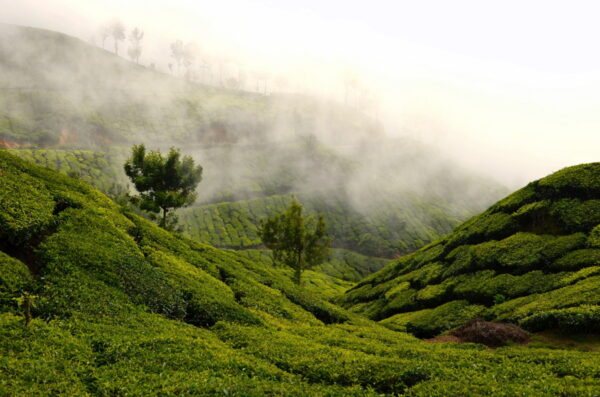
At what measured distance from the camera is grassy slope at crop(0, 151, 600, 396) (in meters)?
14.4

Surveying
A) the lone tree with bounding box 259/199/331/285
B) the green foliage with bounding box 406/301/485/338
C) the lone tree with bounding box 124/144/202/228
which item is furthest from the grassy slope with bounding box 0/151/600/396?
the lone tree with bounding box 259/199/331/285

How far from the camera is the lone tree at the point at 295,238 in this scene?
241ft

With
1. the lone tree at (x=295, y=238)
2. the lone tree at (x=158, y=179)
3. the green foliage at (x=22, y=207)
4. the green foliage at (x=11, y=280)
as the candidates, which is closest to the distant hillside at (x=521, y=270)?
the lone tree at (x=295, y=238)

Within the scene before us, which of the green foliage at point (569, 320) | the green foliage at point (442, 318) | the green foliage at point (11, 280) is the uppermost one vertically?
the green foliage at point (11, 280)

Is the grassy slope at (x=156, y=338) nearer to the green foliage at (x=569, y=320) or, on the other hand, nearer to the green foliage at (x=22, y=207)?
the green foliage at (x=22, y=207)

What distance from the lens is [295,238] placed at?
7388 cm

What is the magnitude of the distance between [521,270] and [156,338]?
40796 millimetres

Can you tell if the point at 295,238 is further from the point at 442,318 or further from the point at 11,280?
the point at 11,280

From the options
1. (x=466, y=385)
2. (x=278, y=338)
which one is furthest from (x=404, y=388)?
(x=278, y=338)

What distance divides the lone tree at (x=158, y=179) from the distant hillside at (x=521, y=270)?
41.9 m

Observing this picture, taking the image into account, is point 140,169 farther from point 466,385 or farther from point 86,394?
point 466,385

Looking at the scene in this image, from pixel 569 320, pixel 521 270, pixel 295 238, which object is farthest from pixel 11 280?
pixel 295 238

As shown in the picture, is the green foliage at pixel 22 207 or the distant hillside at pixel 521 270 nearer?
the green foliage at pixel 22 207

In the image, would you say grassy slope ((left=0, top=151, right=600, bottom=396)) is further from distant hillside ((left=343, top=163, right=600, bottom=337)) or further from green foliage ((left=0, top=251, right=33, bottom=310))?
distant hillside ((left=343, top=163, right=600, bottom=337))
